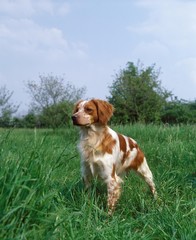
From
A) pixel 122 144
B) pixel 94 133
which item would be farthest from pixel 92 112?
pixel 122 144

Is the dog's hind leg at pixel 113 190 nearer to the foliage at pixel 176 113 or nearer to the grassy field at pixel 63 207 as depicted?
the grassy field at pixel 63 207

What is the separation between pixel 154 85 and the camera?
102ft

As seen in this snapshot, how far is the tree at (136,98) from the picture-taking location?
96.1 ft

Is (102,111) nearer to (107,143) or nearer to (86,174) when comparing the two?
(107,143)

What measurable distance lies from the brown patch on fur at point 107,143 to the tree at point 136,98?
22.5m

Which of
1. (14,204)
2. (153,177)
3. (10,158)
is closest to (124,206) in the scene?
(153,177)

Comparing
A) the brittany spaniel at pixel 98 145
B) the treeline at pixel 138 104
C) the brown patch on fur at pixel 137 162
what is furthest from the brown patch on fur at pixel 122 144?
the treeline at pixel 138 104

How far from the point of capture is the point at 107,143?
5.80m

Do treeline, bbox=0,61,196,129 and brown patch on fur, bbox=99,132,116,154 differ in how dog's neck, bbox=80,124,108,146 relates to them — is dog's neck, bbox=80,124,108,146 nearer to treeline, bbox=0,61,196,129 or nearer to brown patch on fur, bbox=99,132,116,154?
brown patch on fur, bbox=99,132,116,154

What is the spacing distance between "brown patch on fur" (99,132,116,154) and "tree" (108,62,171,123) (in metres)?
22.5

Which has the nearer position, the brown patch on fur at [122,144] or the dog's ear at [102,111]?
the dog's ear at [102,111]

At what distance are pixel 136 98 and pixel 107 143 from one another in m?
24.4

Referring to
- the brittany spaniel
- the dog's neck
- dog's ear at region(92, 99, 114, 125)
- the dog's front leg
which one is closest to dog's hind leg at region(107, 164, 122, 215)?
the brittany spaniel

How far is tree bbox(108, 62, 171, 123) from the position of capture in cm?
2930
